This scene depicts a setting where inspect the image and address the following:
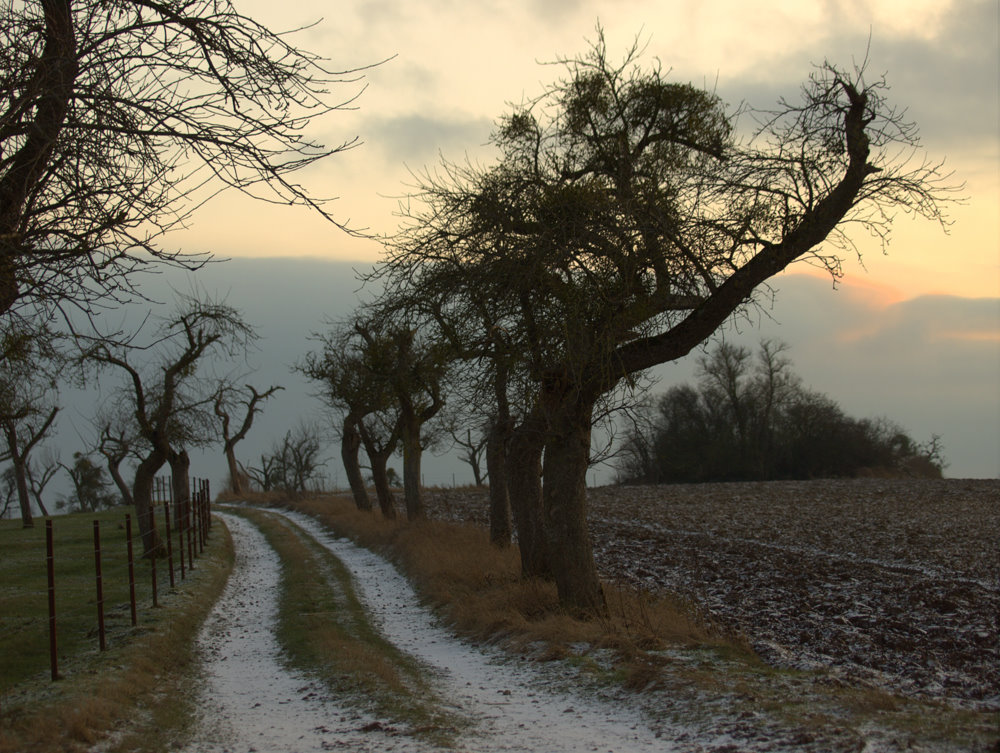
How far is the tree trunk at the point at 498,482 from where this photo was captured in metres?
15.8

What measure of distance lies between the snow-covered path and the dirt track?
2.95 meters

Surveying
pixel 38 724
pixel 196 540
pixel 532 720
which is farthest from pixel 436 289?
pixel 196 540

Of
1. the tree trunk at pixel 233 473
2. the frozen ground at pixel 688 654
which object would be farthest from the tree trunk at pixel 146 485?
the tree trunk at pixel 233 473

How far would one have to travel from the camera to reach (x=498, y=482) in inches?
722

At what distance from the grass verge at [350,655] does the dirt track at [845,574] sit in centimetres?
416

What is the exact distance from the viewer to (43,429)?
4009 cm

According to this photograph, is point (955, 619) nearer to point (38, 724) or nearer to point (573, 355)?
point (573, 355)

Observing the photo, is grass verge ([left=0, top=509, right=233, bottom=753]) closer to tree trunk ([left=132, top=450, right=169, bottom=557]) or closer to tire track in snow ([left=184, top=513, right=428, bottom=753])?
tire track in snow ([left=184, top=513, right=428, bottom=753])

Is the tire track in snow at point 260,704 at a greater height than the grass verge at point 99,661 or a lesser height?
lesser

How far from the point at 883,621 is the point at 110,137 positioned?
12073 mm

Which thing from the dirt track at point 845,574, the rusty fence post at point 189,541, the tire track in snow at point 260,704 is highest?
the rusty fence post at point 189,541

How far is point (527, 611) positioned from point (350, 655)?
306cm

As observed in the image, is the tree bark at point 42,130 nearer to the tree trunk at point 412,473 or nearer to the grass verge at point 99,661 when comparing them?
the grass verge at point 99,661

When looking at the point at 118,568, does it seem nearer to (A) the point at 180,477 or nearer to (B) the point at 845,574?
(A) the point at 180,477
